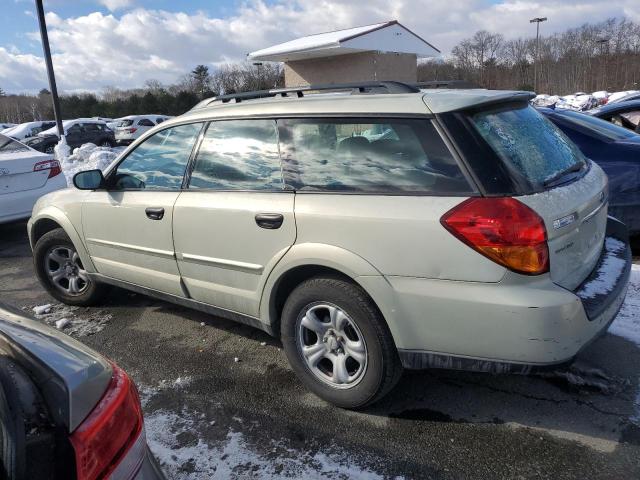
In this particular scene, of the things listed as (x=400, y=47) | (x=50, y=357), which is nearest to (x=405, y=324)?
(x=50, y=357)

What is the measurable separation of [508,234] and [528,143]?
75cm

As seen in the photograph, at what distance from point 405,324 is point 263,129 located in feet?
4.91

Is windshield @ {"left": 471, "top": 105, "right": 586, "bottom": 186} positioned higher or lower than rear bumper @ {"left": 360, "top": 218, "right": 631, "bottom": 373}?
higher

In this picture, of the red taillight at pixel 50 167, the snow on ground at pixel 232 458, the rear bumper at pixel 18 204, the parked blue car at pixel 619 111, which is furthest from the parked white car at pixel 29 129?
the snow on ground at pixel 232 458

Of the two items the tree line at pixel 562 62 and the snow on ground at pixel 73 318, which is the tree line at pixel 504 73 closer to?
the tree line at pixel 562 62

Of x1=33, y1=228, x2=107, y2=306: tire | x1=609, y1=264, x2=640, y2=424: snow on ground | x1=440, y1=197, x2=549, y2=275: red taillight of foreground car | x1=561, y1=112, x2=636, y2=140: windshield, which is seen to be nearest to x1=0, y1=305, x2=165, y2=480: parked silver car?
x1=440, y1=197, x2=549, y2=275: red taillight of foreground car

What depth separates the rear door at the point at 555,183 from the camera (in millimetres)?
2465

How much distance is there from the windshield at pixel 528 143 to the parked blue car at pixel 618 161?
210 centimetres

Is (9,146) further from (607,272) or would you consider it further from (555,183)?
(607,272)

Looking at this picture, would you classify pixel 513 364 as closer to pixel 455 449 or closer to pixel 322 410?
pixel 455 449

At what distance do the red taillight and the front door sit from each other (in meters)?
3.71

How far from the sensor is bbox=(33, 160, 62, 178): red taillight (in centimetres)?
739

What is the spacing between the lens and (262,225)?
308 centimetres

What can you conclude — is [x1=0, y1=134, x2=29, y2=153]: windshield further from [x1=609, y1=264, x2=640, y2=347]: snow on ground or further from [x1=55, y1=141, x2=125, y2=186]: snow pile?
[x1=609, y1=264, x2=640, y2=347]: snow on ground
